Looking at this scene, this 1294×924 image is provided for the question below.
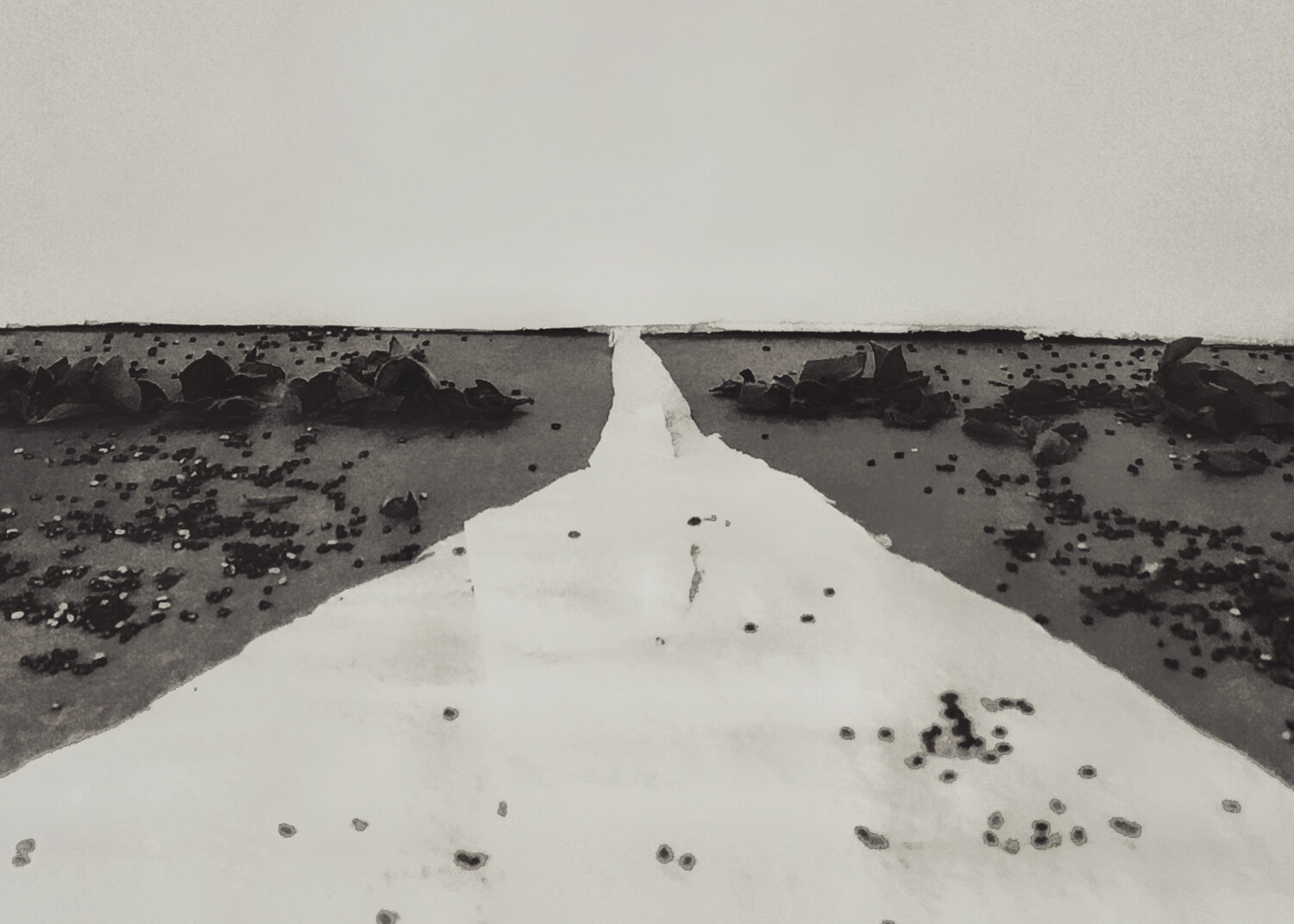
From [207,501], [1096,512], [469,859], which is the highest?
[1096,512]

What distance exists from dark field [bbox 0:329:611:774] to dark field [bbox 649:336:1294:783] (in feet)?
1.12

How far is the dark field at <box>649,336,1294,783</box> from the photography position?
1594mm

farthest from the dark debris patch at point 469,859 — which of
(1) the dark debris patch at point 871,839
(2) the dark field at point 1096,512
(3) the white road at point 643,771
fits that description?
(2) the dark field at point 1096,512

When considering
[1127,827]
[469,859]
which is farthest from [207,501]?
[1127,827]

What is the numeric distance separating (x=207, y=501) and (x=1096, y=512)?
1.47 metres

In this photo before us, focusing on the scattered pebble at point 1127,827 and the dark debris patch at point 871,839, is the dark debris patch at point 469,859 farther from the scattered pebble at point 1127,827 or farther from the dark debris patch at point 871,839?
the scattered pebble at point 1127,827

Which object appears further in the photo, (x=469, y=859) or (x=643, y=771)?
(x=643, y=771)

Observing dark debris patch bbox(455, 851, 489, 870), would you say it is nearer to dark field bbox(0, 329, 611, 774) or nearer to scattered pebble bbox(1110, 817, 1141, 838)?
dark field bbox(0, 329, 611, 774)

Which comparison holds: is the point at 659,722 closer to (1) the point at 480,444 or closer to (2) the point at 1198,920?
(2) the point at 1198,920

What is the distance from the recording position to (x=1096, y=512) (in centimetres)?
192

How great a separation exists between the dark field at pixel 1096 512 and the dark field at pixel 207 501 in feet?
1.12

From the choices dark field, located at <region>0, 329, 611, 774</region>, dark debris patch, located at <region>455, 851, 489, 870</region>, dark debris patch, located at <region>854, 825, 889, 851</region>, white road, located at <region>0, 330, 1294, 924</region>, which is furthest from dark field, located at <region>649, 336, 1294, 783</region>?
dark debris patch, located at <region>455, 851, 489, 870</region>

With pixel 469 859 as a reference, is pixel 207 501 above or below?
above

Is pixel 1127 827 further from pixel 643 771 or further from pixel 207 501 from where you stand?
pixel 207 501
